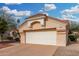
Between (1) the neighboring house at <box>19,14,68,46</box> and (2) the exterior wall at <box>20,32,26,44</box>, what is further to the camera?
(2) the exterior wall at <box>20,32,26,44</box>

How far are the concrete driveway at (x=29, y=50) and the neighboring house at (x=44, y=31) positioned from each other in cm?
8

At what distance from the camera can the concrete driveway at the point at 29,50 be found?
333 cm

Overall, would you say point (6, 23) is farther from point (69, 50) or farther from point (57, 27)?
point (69, 50)

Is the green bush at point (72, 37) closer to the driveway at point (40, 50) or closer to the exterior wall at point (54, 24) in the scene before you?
the driveway at point (40, 50)

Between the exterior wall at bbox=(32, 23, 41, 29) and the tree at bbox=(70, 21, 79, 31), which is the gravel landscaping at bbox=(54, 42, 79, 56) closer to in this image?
the tree at bbox=(70, 21, 79, 31)

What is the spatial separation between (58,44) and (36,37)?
0.40m

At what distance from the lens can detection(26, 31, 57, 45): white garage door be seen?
11.2ft

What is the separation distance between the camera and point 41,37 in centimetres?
345

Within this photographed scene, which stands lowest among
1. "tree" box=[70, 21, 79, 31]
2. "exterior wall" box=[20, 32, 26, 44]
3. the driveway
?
the driveway

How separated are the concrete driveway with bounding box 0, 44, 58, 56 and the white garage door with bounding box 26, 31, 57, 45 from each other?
77 mm

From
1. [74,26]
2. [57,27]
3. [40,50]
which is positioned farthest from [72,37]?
[40,50]

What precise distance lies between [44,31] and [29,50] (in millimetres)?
413

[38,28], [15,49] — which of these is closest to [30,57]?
[15,49]

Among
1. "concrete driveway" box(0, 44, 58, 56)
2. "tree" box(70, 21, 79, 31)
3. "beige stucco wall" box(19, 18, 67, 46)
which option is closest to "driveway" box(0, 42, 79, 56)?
"concrete driveway" box(0, 44, 58, 56)
